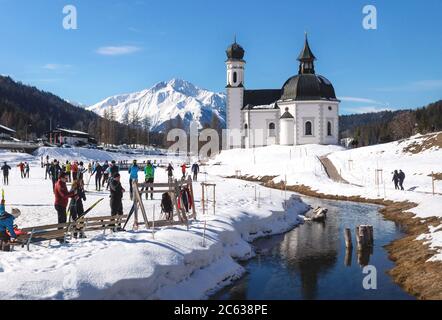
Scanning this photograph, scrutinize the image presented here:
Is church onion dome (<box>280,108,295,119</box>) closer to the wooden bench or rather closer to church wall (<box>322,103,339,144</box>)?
church wall (<box>322,103,339,144</box>)

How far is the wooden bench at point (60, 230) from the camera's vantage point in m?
14.2

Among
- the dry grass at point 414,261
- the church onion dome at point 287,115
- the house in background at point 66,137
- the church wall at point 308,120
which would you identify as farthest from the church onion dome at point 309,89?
the house in background at point 66,137

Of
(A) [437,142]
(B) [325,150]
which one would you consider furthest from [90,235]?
(B) [325,150]

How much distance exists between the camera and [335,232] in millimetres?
23875

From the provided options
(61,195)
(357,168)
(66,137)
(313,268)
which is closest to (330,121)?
(357,168)

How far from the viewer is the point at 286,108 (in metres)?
77.7

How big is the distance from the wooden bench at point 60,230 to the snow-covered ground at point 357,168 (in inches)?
647

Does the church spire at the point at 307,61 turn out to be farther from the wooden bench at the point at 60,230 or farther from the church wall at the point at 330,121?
the wooden bench at the point at 60,230

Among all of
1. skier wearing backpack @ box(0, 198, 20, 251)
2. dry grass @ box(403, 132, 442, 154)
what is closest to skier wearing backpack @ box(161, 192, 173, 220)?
skier wearing backpack @ box(0, 198, 20, 251)

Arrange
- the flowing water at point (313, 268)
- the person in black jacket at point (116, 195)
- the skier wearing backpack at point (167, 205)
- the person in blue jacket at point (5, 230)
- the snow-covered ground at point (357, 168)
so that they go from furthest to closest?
1. the snow-covered ground at point (357, 168)
2. the skier wearing backpack at point (167, 205)
3. the person in black jacket at point (116, 195)
4. the flowing water at point (313, 268)
5. the person in blue jacket at point (5, 230)

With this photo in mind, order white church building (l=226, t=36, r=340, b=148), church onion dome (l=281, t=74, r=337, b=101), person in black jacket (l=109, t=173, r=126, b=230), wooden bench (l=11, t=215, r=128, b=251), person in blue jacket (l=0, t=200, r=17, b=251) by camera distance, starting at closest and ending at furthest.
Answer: person in blue jacket (l=0, t=200, r=17, b=251)
wooden bench (l=11, t=215, r=128, b=251)
person in black jacket (l=109, t=173, r=126, b=230)
white church building (l=226, t=36, r=340, b=148)
church onion dome (l=281, t=74, r=337, b=101)

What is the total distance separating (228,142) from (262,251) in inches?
2468

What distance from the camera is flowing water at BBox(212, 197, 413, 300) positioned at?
14.3 meters
